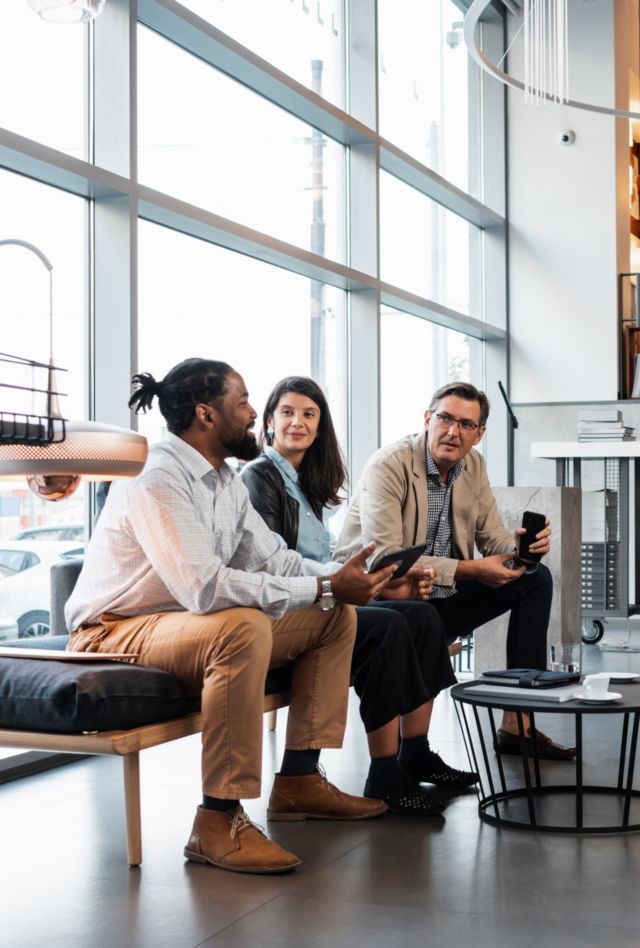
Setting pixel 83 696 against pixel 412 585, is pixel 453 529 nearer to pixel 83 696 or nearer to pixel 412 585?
pixel 412 585

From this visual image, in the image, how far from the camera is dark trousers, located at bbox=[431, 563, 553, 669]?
3547 mm

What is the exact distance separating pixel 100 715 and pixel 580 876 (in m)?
1.02

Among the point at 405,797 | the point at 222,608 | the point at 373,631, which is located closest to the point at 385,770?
the point at 405,797

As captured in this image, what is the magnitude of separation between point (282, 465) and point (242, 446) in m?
0.67

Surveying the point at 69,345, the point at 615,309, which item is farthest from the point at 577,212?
the point at 69,345

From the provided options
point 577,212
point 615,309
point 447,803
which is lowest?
point 447,803

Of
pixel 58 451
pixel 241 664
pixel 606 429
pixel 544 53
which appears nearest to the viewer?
pixel 58 451

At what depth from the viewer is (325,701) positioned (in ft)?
9.20

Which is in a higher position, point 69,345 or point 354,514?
point 69,345

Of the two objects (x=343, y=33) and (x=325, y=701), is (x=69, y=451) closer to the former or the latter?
(x=325, y=701)

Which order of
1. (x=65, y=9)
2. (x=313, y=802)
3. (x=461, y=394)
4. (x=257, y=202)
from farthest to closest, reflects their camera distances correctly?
1. (x=257, y=202)
2. (x=461, y=394)
3. (x=313, y=802)
4. (x=65, y=9)

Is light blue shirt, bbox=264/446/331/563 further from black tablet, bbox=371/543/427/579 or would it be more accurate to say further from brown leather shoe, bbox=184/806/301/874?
brown leather shoe, bbox=184/806/301/874

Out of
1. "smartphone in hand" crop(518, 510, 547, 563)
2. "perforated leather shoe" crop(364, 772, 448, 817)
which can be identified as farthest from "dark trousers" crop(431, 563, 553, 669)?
"perforated leather shoe" crop(364, 772, 448, 817)

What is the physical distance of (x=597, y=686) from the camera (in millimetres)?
2604
